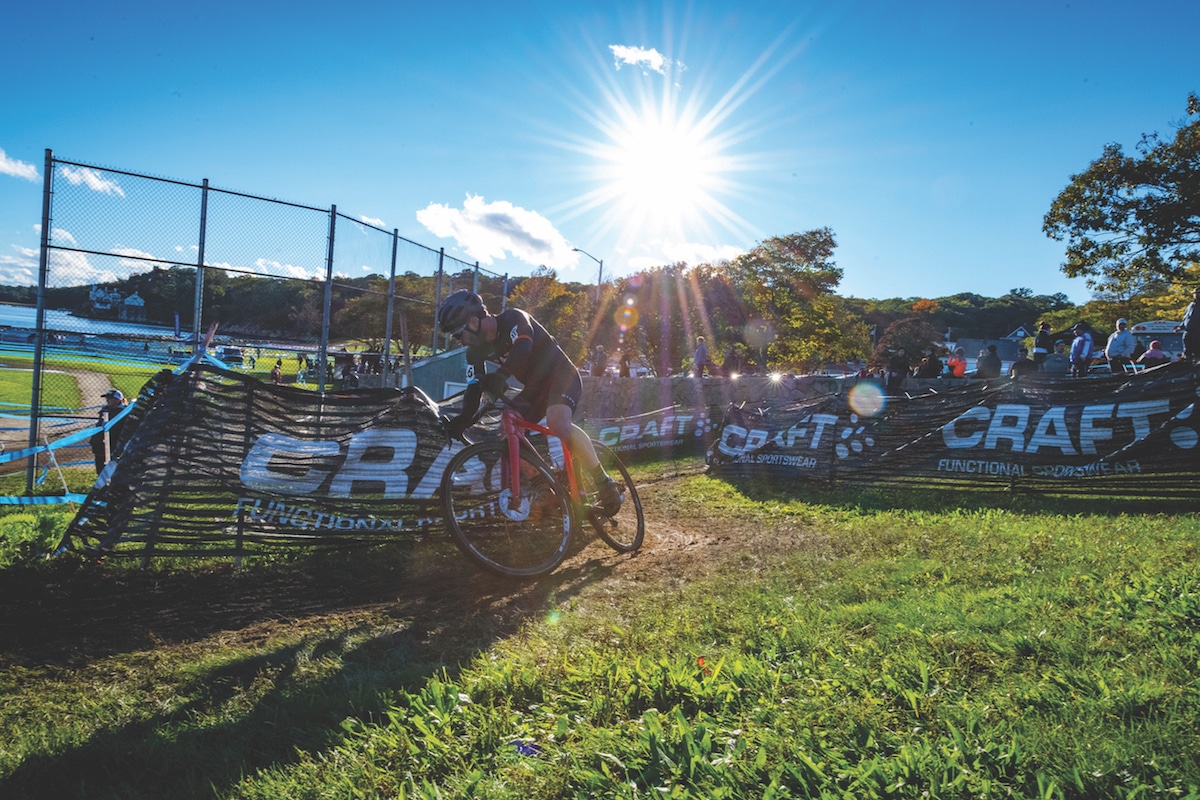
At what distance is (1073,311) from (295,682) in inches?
3387

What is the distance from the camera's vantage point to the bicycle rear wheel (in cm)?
576

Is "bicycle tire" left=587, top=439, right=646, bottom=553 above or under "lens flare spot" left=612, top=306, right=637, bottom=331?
under

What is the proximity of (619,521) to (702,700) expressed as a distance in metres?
4.43

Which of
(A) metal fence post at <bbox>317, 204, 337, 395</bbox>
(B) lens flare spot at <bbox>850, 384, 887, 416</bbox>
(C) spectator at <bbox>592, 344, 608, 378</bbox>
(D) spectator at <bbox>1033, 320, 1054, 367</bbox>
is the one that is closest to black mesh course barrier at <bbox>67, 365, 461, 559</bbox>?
(A) metal fence post at <bbox>317, 204, 337, 395</bbox>

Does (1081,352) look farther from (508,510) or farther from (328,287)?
(328,287)

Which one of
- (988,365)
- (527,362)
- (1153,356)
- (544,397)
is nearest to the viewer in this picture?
(527,362)

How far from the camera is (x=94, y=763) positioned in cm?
271

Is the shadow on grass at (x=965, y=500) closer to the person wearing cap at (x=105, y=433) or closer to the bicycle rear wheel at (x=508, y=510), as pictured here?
the bicycle rear wheel at (x=508, y=510)

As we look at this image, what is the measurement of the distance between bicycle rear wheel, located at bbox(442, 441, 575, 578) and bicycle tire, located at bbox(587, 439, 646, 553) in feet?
1.33

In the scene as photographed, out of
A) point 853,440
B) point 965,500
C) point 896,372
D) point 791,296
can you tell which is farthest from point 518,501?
point 791,296

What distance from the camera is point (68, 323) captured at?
8.74 meters

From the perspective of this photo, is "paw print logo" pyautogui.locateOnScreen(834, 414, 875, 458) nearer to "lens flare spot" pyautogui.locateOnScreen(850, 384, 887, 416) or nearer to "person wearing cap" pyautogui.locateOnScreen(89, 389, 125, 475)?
"lens flare spot" pyautogui.locateOnScreen(850, 384, 887, 416)

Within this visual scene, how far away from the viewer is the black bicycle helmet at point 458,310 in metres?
5.40

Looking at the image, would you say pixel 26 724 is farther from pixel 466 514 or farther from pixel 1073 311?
pixel 1073 311
